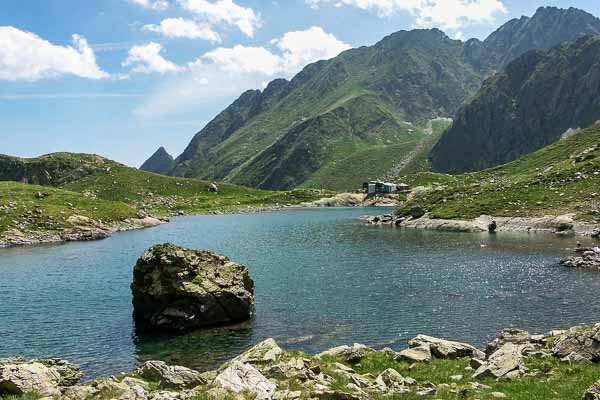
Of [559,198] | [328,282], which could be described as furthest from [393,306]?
[559,198]

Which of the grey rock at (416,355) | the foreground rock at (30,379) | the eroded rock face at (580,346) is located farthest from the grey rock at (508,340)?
the foreground rock at (30,379)

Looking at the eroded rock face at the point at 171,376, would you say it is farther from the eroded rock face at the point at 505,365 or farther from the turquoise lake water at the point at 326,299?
the eroded rock face at the point at 505,365

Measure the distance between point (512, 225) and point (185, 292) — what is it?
88.0 m

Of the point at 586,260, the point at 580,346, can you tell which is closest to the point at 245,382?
the point at 580,346

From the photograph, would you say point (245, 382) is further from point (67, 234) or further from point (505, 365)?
point (67, 234)

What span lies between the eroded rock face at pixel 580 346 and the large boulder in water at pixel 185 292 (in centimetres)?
3124

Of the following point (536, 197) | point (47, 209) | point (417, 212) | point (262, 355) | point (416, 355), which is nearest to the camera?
point (262, 355)

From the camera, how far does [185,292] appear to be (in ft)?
160

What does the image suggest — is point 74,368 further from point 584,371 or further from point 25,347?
point 584,371

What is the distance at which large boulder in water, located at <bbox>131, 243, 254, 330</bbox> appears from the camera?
159 feet

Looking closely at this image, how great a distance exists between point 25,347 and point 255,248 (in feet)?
210

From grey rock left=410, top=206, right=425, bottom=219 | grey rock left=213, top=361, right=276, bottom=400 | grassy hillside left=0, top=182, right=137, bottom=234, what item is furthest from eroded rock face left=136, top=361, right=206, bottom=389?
grey rock left=410, top=206, right=425, bottom=219

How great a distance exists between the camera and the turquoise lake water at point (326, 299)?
41781mm

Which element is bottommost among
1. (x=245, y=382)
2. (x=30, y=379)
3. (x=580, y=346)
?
(x=30, y=379)
